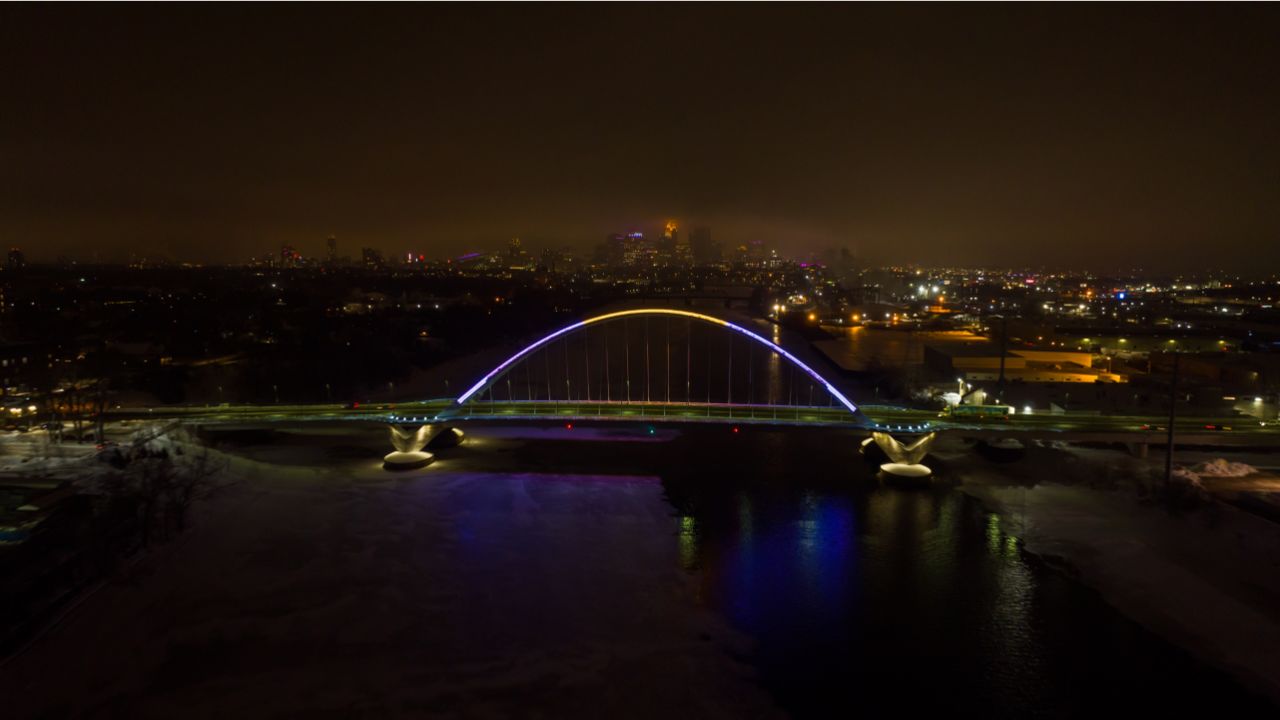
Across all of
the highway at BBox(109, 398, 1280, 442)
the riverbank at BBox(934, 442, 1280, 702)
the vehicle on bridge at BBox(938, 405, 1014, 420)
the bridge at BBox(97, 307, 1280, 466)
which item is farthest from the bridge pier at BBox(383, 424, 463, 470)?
the vehicle on bridge at BBox(938, 405, 1014, 420)

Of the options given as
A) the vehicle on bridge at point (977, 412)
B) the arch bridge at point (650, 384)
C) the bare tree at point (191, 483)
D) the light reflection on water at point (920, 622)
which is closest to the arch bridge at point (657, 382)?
the arch bridge at point (650, 384)

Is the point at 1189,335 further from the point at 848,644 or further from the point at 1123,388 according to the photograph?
the point at 848,644

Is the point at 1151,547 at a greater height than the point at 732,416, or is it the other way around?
the point at 732,416

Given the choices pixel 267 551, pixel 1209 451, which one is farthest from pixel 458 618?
pixel 1209 451

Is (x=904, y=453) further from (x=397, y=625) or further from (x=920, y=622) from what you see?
(x=397, y=625)

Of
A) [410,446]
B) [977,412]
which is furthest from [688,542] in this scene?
[977,412]


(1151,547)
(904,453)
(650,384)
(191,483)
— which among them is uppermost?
(650,384)

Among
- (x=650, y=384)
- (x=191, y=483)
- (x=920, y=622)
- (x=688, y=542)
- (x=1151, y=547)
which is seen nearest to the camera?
(x=920, y=622)

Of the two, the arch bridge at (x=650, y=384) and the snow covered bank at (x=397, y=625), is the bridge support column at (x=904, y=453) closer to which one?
the arch bridge at (x=650, y=384)
